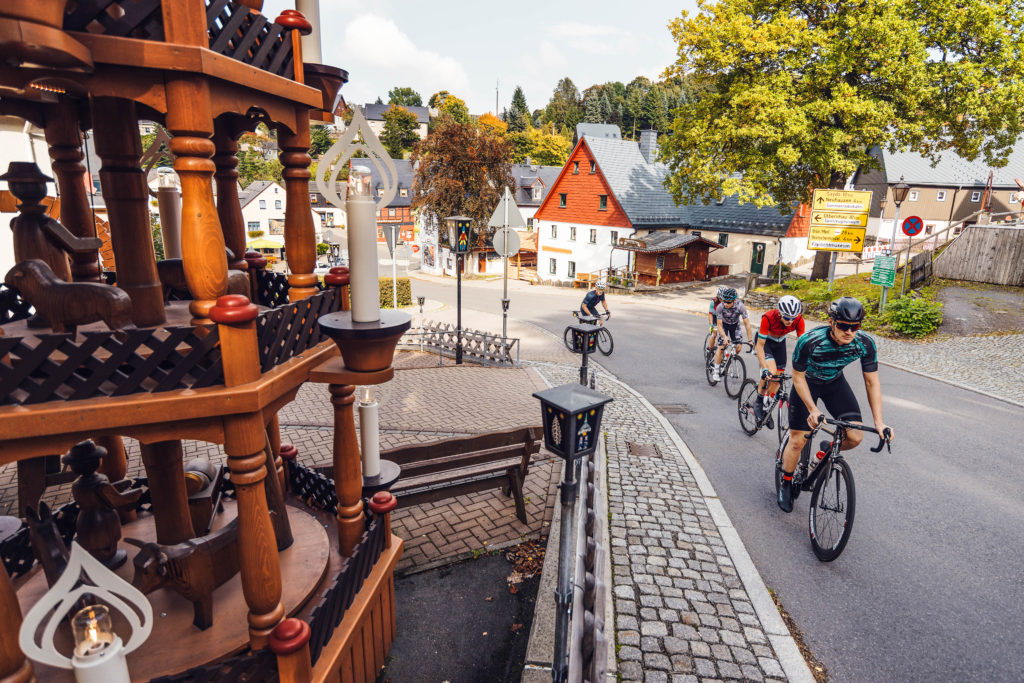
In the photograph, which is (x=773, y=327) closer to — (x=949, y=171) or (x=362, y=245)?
(x=362, y=245)

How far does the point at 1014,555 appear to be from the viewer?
5785 millimetres

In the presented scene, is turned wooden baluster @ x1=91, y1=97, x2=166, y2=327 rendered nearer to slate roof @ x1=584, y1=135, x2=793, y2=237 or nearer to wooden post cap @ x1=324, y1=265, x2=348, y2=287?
wooden post cap @ x1=324, y1=265, x2=348, y2=287

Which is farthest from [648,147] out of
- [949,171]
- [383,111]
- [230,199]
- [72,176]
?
[383,111]

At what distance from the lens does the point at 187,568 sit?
131 inches

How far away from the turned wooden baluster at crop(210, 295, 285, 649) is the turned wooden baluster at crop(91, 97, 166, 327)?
102cm

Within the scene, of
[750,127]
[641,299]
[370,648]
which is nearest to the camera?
[370,648]

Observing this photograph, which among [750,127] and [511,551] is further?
[750,127]

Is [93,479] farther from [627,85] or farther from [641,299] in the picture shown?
[627,85]

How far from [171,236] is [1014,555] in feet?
28.8

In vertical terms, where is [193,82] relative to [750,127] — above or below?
below

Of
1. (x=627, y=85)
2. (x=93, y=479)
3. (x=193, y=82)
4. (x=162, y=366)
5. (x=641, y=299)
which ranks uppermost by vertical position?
(x=627, y=85)

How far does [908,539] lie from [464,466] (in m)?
5.11

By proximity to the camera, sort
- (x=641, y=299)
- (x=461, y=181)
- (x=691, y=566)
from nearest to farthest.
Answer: (x=691, y=566), (x=641, y=299), (x=461, y=181)

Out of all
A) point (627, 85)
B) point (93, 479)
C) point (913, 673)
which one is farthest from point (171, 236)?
point (627, 85)
